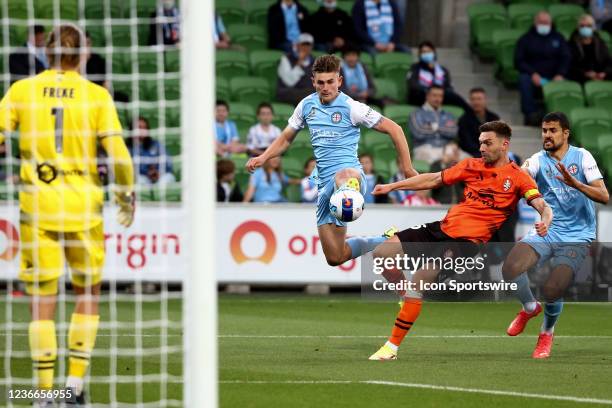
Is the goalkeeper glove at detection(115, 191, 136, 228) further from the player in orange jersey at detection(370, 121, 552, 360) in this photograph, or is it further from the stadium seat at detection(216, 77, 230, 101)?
the stadium seat at detection(216, 77, 230, 101)

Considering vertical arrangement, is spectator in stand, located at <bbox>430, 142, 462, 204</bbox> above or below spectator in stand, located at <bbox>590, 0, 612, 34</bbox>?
below

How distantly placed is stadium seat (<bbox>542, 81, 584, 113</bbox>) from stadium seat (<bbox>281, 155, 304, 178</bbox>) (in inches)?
165

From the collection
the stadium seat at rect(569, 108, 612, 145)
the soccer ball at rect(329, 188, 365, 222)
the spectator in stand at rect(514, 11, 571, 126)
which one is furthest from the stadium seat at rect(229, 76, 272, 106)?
the soccer ball at rect(329, 188, 365, 222)

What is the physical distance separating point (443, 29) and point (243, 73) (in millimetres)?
4509

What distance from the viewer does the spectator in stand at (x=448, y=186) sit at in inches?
707

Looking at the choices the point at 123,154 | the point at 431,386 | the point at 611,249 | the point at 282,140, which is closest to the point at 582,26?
the point at 611,249

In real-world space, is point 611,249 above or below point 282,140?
below

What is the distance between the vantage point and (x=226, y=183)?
56.9 feet

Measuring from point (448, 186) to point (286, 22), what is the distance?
4.10m

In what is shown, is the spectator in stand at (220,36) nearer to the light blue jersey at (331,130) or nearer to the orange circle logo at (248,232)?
the orange circle logo at (248,232)

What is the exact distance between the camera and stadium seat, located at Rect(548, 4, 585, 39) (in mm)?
22453

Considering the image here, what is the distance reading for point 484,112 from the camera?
19250mm

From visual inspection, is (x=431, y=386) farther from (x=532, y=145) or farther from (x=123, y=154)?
(x=532, y=145)

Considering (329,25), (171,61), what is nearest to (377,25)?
(329,25)
